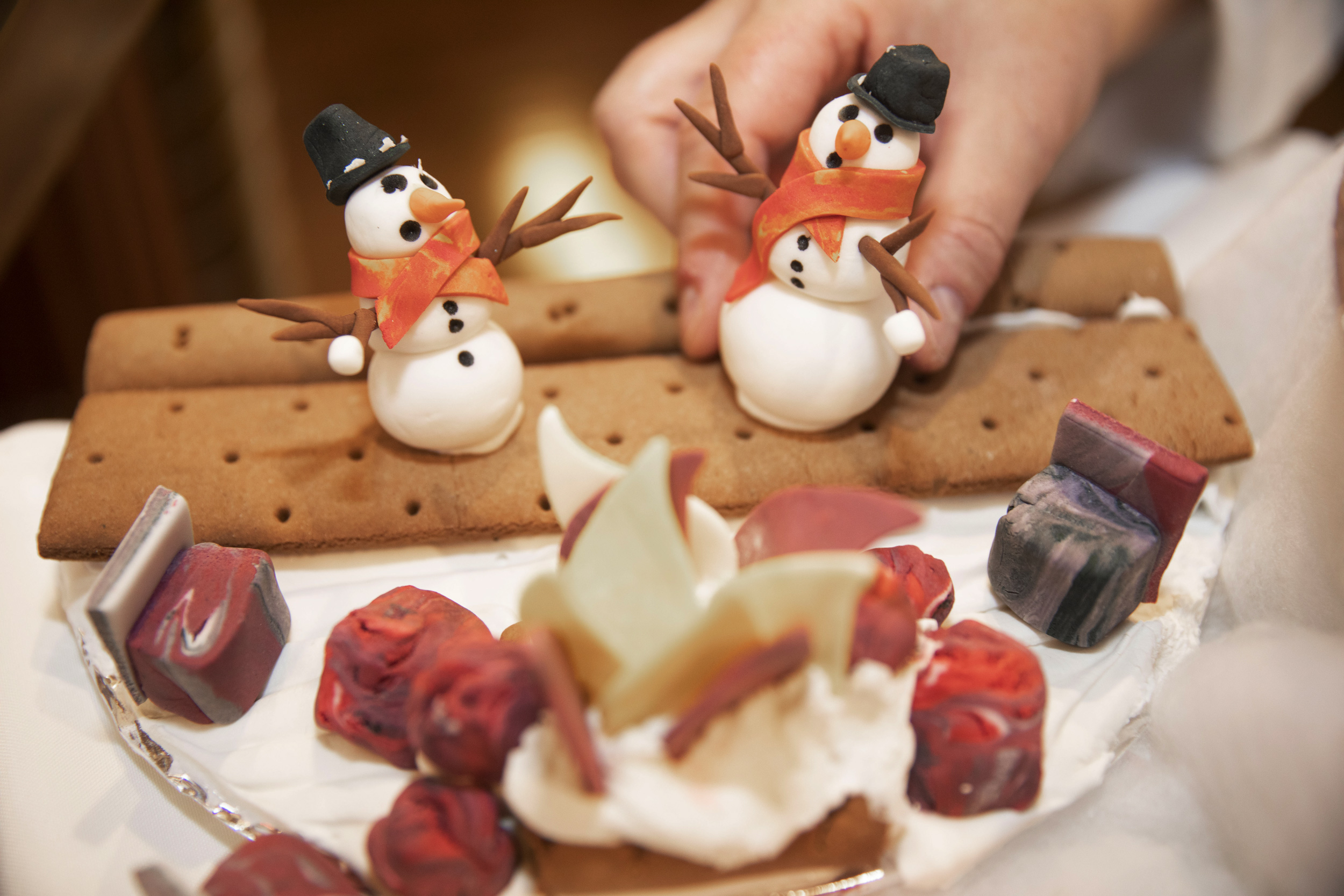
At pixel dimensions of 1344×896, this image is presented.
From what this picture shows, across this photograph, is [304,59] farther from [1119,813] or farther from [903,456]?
[1119,813]

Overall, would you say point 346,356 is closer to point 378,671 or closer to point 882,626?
point 378,671

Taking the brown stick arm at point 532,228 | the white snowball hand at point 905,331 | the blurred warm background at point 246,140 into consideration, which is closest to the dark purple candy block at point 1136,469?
the white snowball hand at point 905,331

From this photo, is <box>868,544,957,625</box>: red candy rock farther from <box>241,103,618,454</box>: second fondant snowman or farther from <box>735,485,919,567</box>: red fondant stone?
<box>241,103,618,454</box>: second fondant snowman

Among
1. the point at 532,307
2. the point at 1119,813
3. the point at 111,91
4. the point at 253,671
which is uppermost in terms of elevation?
the point at 111,91

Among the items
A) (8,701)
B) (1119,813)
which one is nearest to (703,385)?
(1119,813)

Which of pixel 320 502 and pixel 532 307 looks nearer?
pixel 320 502

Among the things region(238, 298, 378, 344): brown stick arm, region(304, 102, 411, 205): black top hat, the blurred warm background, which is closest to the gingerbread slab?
region(238, 298, 378, 344): brown stick arm

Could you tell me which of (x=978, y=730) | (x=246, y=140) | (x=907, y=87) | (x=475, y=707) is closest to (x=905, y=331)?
(x=907, y=87)
